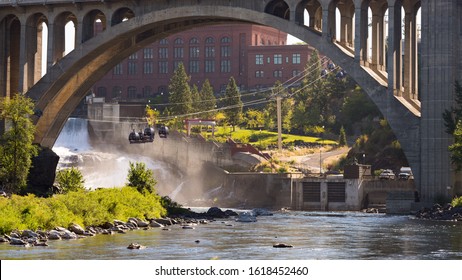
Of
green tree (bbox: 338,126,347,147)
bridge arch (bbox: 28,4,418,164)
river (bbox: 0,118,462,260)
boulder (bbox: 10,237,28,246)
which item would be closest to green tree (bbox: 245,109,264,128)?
green tree (bbox: 338,126,347,147)

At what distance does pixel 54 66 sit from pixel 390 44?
107 ft

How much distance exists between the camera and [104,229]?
2965 inches

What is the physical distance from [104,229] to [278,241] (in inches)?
533

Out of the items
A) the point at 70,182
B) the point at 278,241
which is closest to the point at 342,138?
the point at 70,182

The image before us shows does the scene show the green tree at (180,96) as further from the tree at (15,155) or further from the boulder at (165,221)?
the boulder at (165,221)

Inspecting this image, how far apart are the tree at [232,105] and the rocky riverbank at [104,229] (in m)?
92.3

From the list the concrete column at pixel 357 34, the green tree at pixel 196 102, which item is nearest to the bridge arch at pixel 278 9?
the concrete column at pixel 357 34

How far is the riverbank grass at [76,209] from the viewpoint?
69875 millimetres

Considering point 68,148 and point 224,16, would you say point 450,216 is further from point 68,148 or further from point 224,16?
point 68,148

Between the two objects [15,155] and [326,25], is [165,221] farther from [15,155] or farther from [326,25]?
[326,25]

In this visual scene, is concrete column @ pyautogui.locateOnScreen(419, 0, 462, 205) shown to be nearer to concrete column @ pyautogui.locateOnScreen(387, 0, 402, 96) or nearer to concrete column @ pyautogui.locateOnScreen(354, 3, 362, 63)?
concrete column @ pyautogui.locateOnScreen(387, 0, 402, 96)

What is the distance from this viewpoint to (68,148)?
175m
